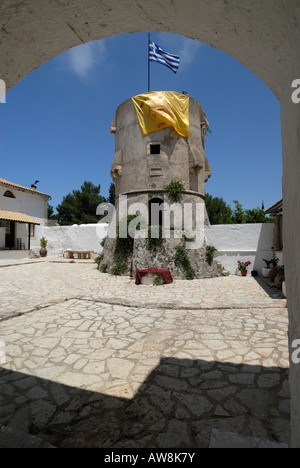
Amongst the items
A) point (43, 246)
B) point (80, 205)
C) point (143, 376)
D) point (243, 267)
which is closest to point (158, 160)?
point (243, 267)

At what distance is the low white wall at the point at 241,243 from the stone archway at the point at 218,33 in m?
12.9

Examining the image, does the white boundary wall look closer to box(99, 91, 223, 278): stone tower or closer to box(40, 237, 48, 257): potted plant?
box(99, 91, 223, 278): stone tower

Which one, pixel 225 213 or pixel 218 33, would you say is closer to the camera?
pixel 218 33

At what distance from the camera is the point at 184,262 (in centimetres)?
1204

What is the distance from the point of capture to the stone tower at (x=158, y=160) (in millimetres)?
13734

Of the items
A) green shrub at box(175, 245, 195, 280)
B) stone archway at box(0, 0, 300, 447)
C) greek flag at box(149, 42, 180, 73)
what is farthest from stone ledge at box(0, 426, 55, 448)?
greek flag at box(149, 42, 180, 73)

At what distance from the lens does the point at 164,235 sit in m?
12.6

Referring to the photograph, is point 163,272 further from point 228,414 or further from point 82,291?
point 228,414

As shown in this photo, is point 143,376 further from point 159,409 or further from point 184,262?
point 184,262

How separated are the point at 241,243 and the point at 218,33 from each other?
13.4 m

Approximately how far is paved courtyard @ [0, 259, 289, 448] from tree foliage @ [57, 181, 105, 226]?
29.8 metres

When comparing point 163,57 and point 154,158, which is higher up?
point 163,57

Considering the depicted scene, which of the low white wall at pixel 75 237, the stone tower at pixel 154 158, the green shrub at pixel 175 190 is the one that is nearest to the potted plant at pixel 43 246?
the low white wall at pixel 75 237

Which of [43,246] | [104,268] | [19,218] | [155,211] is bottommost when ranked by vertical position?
[104,268]
